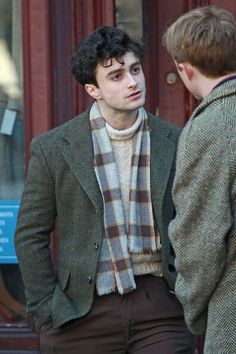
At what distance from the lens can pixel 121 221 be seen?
374 cm

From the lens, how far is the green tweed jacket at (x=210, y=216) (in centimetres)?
292

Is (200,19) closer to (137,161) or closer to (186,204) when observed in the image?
(186,204)

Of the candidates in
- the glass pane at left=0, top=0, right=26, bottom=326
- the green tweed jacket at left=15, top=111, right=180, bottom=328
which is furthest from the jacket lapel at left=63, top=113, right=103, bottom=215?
the glass pane at left=0, top=0, right=26, bottom=326

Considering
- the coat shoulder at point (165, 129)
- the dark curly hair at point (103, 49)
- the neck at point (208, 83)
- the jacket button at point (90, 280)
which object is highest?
the neck at point (208, 83)

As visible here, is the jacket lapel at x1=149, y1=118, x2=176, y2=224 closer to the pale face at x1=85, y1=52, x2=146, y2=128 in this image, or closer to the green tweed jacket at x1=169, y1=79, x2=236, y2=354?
the pale face at x1=85, y1=52, x2=146, y2=128

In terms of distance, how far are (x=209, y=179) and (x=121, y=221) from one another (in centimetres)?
87

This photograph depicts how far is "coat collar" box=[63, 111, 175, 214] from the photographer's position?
378cm

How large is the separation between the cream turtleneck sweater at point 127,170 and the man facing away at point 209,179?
0.70 m

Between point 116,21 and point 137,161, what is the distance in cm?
151

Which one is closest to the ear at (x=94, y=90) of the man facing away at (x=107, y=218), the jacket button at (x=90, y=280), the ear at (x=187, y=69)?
the man facing away at (x=107, y=218)

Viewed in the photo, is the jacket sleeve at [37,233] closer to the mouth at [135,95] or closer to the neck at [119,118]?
the neck at [119,118]

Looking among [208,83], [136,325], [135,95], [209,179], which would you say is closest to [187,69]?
[208,83]

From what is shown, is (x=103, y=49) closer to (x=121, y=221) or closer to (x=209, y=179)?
(x=121, y=221)

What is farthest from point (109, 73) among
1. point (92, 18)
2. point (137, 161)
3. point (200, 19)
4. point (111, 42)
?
point (92, 18)
